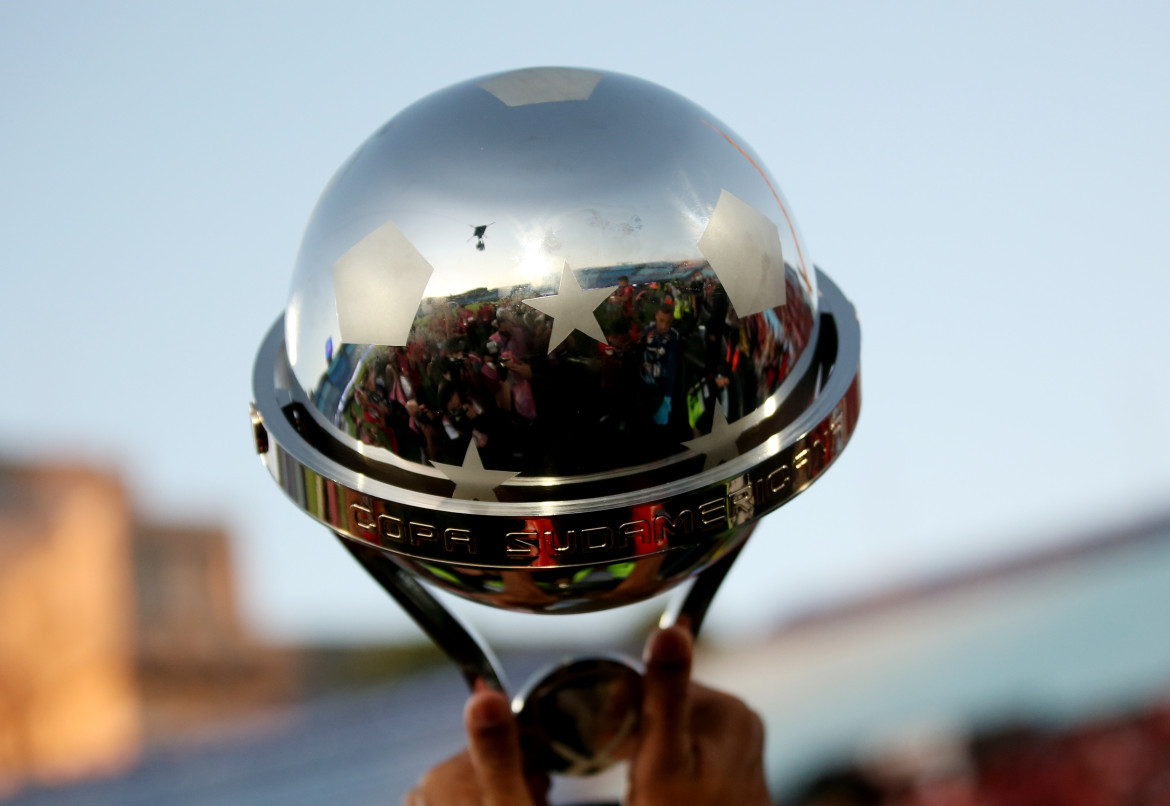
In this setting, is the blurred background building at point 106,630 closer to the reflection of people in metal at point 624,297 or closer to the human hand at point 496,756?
the human hand at point 496,756

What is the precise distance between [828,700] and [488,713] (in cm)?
629

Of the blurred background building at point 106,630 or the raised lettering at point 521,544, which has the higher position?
the raised lettering at point 521,544

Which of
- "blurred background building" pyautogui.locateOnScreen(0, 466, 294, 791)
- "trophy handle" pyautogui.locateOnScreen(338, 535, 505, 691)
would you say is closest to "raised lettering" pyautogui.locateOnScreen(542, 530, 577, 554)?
"trophy handle" pyautogui.locateOnScreen(338, 535, 505, 691)

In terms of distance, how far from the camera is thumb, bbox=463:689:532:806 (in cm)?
125

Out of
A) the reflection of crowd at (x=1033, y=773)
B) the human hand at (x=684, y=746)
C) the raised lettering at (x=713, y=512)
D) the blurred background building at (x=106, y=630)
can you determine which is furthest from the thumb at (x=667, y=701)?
the blurred background building at (x=106, y=630)

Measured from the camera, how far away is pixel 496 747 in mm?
1261

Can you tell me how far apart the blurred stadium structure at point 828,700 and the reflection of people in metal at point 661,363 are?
649mm

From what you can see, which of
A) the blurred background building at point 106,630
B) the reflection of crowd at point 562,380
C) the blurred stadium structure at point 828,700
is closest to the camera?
the reflection of crowd at point 562,380

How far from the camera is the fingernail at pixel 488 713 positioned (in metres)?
1.25

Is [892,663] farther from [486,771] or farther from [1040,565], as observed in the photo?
[486,771]

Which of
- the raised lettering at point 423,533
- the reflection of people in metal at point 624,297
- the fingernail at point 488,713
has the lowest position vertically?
the fingernail at point 488,713

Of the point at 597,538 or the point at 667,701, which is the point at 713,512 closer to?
the point at 597,538

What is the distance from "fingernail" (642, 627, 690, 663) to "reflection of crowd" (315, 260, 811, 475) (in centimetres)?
37

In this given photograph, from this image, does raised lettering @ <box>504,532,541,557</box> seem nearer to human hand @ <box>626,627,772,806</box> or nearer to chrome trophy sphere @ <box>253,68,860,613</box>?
chrome trophy sphere @ <box>253,68,860,613</box>
